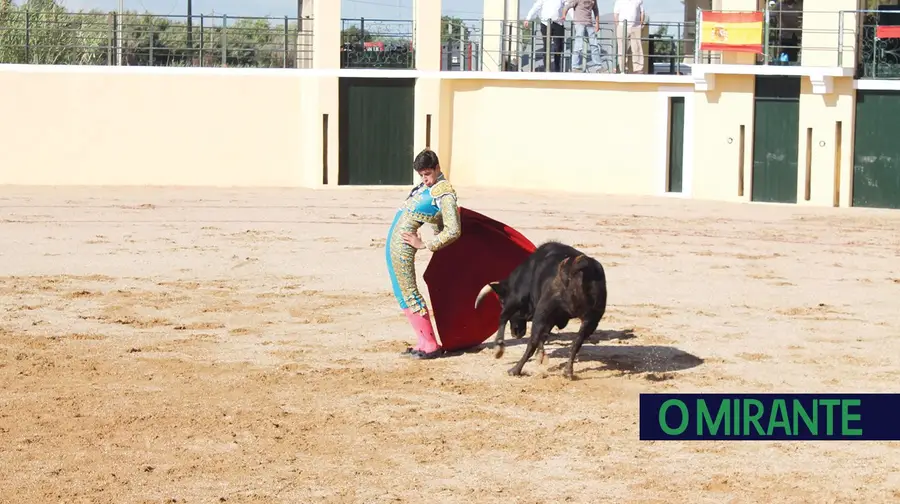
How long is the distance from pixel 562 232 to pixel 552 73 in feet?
24.0

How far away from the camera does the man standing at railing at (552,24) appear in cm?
2552

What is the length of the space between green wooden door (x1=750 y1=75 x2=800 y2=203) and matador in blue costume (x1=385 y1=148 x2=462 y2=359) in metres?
14.1

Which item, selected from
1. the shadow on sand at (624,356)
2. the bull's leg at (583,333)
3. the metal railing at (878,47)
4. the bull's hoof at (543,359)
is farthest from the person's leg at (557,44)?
the bull's leg at (583,333)

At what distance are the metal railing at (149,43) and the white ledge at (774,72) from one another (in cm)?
696

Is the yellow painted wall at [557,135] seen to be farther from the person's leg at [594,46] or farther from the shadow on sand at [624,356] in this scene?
the shadow on sand at [624,356]

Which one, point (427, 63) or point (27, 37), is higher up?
point (27, 37)

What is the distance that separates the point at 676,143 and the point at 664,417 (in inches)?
697

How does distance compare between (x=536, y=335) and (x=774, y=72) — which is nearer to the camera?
(x=536, y=335)

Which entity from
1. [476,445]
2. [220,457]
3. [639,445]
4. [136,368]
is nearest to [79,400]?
[136,368]

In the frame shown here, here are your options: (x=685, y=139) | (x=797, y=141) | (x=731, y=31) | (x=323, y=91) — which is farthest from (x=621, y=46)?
(x=323, y=91)

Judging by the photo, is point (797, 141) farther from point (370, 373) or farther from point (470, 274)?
point (370, 373)

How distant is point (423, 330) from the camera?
10.1m

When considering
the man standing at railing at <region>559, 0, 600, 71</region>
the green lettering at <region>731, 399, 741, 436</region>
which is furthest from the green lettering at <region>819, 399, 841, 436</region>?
the man standing at railing at <region>559, 0, 600, 71</region>

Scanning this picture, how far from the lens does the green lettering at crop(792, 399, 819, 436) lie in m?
7.00
